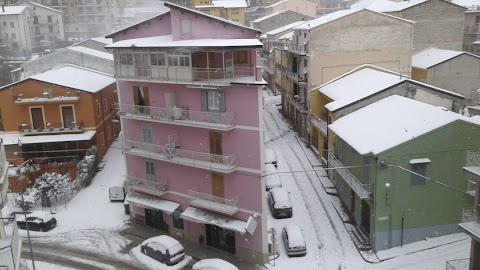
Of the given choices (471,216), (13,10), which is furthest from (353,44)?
(13,10)

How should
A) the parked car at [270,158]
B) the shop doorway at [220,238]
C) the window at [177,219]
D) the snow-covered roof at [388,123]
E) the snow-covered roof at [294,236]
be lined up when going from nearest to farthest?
1. the snow-covered roof at [388,123]
2. the snow-covered roof at [294,236]
3. the shop doorway at [220,238]
4. the window at [177,219]
5. the parked car at [270,158]

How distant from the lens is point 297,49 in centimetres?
4775

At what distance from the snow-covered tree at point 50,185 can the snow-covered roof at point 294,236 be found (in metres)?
18.8

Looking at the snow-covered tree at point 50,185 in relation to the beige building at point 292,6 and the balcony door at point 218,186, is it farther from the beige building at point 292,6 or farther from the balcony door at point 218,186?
the beige building at point 292,6

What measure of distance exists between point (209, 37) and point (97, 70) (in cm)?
2909

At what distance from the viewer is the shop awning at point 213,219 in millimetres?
27375

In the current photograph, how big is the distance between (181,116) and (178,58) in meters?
3.61

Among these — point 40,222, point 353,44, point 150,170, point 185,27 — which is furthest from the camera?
point 353,44

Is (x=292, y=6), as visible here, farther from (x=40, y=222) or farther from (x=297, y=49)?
(x=40, y=222)

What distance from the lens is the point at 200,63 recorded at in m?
28.2

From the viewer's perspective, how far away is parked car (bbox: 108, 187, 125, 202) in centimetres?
3628

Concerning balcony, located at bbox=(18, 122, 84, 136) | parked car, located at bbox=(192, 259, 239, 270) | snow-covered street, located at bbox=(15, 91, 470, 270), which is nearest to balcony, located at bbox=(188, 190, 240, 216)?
parked car, located at bbox=(192, 259, 239, 270)

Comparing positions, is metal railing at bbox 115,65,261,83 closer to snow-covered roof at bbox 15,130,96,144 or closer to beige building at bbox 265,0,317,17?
snow-covered roof at bbox 15,130,96,144

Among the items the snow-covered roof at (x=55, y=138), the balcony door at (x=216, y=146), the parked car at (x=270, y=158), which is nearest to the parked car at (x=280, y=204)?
the balcony door at (x=216, y=146)
